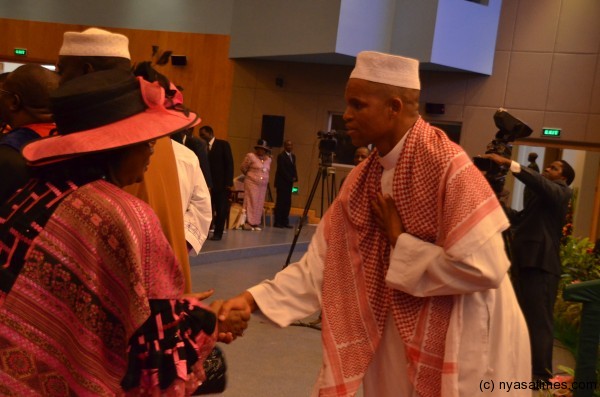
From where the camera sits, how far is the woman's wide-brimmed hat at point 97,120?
1.68 m

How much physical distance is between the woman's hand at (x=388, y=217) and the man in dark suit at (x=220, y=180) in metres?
8.73

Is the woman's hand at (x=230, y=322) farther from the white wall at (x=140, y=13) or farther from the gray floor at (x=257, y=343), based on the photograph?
the white wall at (x=140, y=13)

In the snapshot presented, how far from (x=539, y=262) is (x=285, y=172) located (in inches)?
368

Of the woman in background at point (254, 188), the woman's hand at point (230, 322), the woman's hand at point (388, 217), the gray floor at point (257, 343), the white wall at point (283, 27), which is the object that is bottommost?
the gray floor at point (257, 343)

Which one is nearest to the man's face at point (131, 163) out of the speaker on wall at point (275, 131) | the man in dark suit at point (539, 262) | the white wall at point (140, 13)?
the man in dark suit at point (539, 262)

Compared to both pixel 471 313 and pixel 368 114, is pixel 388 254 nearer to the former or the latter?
pixel 471 313

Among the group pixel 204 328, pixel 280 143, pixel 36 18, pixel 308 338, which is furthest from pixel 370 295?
pixel 36 18

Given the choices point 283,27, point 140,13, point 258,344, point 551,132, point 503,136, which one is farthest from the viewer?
point 140,13

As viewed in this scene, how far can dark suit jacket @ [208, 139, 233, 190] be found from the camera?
1116 cm

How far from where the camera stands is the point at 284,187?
1429cm

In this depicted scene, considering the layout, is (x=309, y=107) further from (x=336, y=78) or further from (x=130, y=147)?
(x=130, y=147)

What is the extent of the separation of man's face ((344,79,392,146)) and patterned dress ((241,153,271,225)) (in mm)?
10865

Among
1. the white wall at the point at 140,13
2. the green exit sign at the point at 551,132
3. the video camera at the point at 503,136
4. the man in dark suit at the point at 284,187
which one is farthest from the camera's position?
the white wall at the point at 140,13

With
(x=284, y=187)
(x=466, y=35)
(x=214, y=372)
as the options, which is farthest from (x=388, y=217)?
(x=466, y=35)
